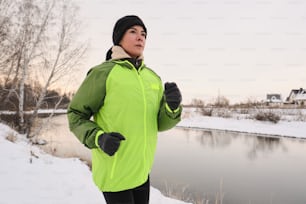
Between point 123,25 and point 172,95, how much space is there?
1.63ft

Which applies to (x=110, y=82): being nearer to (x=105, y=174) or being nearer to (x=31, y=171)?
(x=105, y=174)

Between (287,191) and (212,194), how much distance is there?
1.79 metres

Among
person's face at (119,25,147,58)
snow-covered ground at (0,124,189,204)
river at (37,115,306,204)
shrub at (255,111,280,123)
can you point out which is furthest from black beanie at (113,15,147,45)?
shrub at (255,111,280,123)

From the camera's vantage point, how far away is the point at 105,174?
126cm

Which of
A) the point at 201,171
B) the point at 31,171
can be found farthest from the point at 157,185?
the point at 31,171

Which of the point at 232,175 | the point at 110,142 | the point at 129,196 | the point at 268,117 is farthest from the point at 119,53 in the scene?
the point at 268,117

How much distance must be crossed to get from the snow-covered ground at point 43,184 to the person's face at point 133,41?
2.46 m

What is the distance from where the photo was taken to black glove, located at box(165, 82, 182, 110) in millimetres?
1284

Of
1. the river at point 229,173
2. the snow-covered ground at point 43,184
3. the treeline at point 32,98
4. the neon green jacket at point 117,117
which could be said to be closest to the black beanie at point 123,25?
the neon green jacket at point 117,117

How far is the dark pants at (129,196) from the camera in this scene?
1.28m

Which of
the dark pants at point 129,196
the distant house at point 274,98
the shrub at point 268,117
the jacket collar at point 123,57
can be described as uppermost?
the jacket collar at point 123,57

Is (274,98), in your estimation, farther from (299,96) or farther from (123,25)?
(123,25)

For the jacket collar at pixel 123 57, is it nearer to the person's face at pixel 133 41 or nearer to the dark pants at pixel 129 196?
the person's face at pixel 133 41

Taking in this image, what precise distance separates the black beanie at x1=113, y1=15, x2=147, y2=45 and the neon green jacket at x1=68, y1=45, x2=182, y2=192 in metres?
0.15
